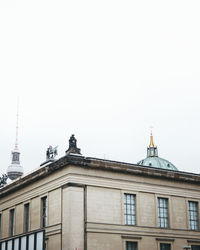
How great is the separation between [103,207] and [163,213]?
657 cm

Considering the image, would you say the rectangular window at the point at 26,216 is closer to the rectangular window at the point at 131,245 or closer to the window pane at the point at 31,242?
the window pane at the point at 31,242

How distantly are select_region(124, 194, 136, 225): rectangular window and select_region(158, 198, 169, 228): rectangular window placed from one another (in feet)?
9.01

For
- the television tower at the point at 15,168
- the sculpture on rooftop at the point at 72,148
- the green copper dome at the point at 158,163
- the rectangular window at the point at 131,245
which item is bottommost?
the rectangular window at the point at 131,245

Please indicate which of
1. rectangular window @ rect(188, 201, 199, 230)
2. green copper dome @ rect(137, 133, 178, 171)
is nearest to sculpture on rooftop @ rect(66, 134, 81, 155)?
rectangular window @ rect(188, 201, 199, 230)

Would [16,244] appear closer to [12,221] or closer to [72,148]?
[12,221]

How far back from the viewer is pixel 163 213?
135ft

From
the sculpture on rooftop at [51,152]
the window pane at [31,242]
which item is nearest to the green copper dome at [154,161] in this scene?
the sculpture on rooftop at [51,152]

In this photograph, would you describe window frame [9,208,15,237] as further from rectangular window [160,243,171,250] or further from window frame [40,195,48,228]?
rectangular window [160,243,171,250]

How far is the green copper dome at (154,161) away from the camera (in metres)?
92.8

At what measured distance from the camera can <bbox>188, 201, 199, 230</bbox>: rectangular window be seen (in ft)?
140

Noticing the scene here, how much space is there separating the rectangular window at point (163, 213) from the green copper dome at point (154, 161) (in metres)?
49.1

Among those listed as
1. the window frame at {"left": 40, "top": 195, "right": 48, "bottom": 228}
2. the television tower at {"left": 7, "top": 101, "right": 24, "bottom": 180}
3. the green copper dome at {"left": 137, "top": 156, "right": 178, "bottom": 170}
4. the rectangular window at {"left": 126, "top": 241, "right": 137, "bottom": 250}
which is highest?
the television tower at {"left": 7, "top": 101, "right": 24, "bottom": 180}

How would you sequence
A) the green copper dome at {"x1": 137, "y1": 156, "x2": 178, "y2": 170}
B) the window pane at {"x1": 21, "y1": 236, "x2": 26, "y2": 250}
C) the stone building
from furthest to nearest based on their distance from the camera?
the green copper dome at {"x1": 137, "y1": 156, "x2": 178, "y2": 170} → the window pane at {"x1": 21, "y1": 236, "x2": 26, "y2": 250} → the stone building

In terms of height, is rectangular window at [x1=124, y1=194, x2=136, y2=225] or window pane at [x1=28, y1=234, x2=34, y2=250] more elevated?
rectangular window at [x1=124, y1=194, x2=136, y2=225]
